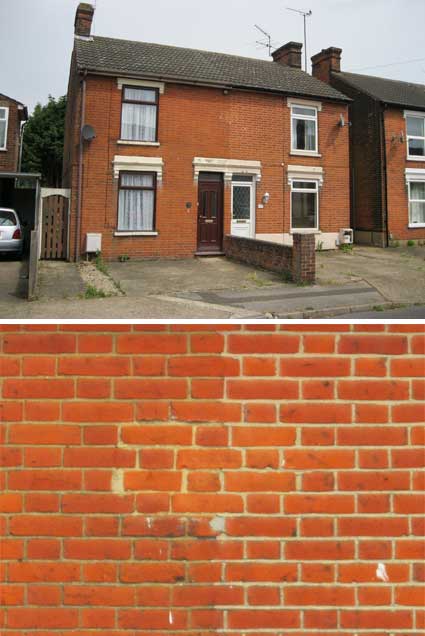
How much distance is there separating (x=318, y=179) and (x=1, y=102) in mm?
12755

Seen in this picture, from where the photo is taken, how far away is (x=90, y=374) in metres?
A: 2.07

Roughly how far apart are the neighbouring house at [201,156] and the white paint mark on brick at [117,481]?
52.3 inches

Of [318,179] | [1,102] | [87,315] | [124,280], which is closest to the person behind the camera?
[1,102]

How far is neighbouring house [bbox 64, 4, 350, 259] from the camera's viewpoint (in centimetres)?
441

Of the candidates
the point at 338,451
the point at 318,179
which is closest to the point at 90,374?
the point at 338,451

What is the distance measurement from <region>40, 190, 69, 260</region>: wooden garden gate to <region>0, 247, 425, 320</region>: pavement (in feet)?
0.97

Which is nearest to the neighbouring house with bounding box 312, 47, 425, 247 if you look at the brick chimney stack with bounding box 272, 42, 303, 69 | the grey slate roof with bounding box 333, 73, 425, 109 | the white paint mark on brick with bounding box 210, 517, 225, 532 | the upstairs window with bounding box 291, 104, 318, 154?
the upstairs window with bounding box 291, 104, 318, 154

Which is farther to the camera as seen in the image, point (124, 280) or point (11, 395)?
point (124, 280)

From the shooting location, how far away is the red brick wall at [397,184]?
1272 cm

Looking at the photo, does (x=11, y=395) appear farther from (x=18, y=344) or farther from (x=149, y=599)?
(x=149, y=599)

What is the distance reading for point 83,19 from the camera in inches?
78.1

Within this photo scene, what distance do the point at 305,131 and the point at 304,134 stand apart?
0.07 metres

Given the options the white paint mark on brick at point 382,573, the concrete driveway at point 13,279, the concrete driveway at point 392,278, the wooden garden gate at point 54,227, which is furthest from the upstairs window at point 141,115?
the white paint mark on brick at point 382,573

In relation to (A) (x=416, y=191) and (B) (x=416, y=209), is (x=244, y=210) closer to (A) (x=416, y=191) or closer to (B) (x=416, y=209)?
(A) (x=416, y=191)
